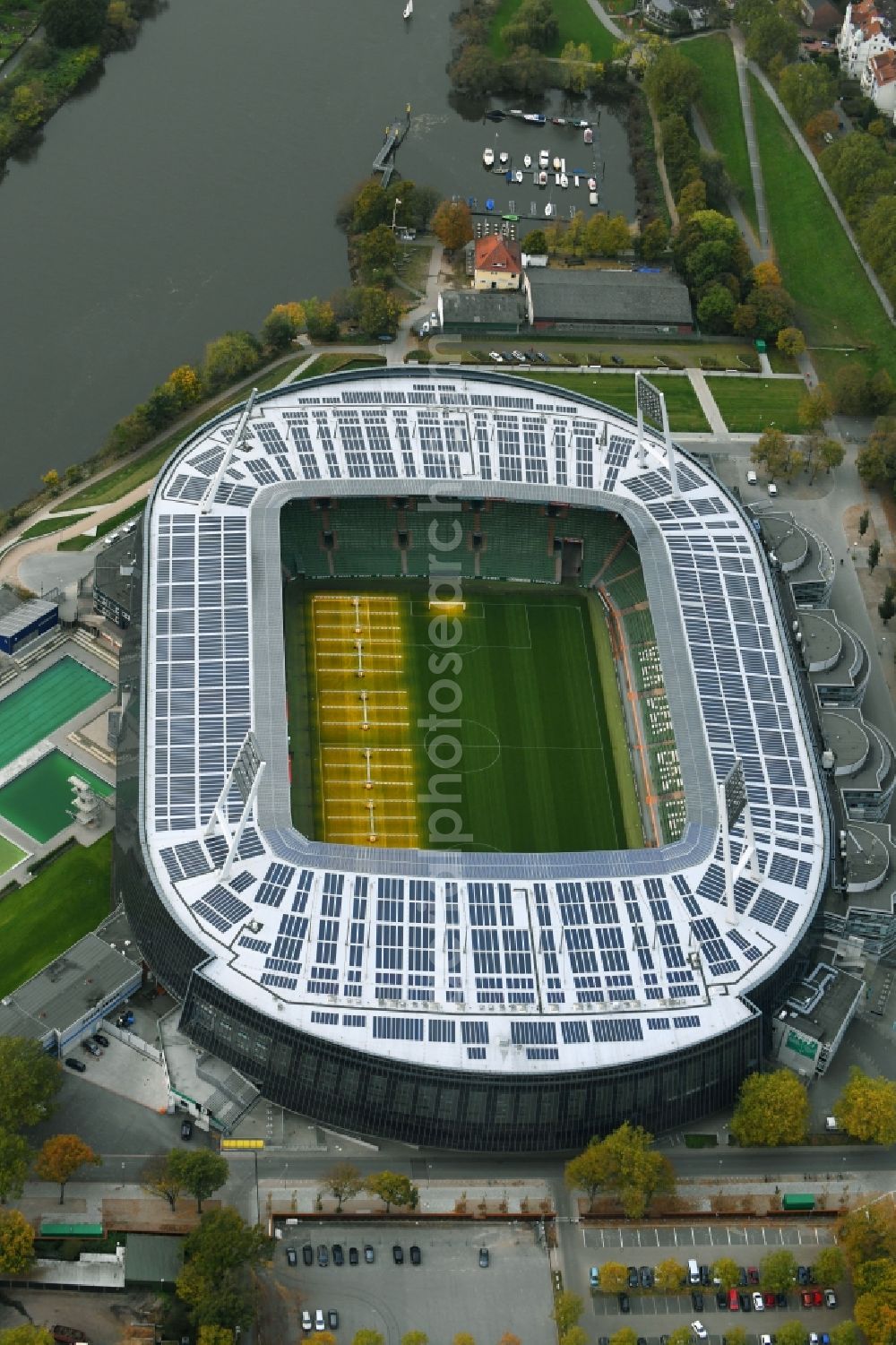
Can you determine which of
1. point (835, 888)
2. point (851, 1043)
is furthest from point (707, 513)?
point (851, 1043)

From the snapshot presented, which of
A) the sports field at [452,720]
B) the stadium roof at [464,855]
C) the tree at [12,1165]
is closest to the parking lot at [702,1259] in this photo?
the stadium roof at [464,855]

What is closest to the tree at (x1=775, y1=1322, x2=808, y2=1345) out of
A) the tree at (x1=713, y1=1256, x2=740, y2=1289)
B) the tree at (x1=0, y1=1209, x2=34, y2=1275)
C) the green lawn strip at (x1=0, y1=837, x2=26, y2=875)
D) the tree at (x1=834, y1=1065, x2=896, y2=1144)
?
the tree at (x1=713, y1=1256, x2=740, y2=1289)

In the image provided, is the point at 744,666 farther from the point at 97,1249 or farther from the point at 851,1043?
the point at 97,1249

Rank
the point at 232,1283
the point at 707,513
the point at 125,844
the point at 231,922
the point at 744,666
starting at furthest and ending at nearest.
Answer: the point at 707,513 < the point at 744,666 < the point at 125,844 < the point at 231,922 < the point at 232,1283

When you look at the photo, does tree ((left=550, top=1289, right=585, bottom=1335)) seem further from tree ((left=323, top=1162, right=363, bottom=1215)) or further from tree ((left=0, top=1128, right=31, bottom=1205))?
tree ((left=0, top=1128, right=31, bottom=1205))

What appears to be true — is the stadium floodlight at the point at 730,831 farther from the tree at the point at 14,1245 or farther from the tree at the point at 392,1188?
the tree at the point at 14,1245

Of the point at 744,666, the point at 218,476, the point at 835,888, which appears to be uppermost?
the point at 218,476
